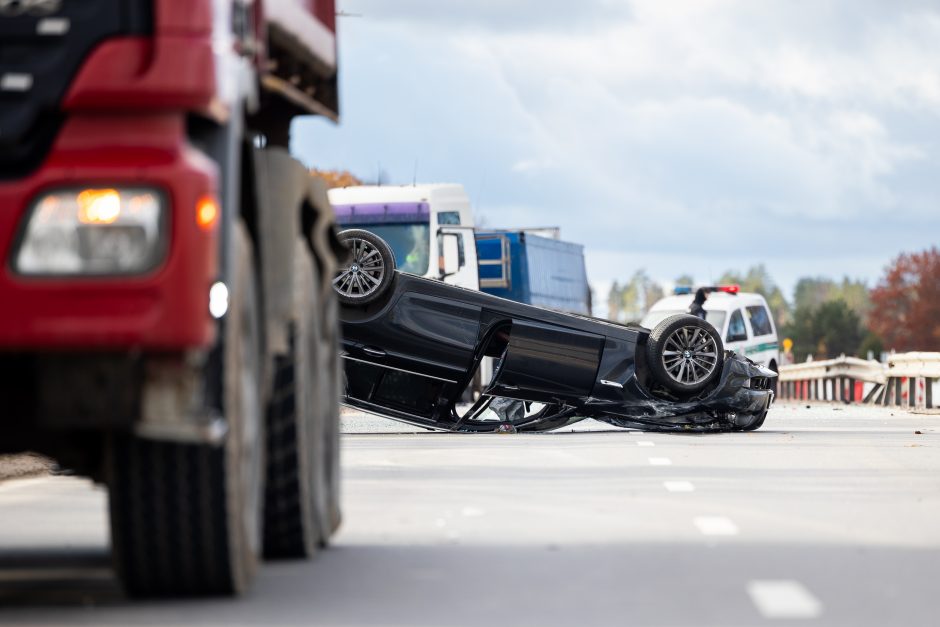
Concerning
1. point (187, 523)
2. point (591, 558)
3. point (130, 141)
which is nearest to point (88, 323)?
point (130, 141)

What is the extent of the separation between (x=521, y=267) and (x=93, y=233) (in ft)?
98.8

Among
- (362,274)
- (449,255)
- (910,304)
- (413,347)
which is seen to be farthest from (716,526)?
(910,304)

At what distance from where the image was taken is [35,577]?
8.41 metres

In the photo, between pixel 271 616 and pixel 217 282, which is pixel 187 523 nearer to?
pixel 271 616

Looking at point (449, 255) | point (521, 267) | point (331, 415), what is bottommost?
point (331, 415)

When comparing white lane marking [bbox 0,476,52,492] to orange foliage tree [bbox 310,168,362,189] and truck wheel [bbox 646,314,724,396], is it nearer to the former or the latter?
truck wheel [bbox 646,314,724,396]

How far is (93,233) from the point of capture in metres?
6.20

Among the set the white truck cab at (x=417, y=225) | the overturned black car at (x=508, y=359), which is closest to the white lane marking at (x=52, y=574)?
the overturned black car at (x=508, y=359)

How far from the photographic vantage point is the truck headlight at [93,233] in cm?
612

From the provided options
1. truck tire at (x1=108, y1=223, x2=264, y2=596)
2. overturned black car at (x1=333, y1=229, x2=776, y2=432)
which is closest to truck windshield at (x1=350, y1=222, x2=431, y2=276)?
overturned black car at (x1=333, y1=229, x2=776, y2=432)

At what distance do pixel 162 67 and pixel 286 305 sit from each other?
174 centimetres

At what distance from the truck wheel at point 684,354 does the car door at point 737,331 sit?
14.3m

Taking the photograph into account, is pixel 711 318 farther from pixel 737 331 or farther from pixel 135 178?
pixel 135 178

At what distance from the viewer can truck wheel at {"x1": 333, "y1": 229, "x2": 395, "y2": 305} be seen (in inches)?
856
